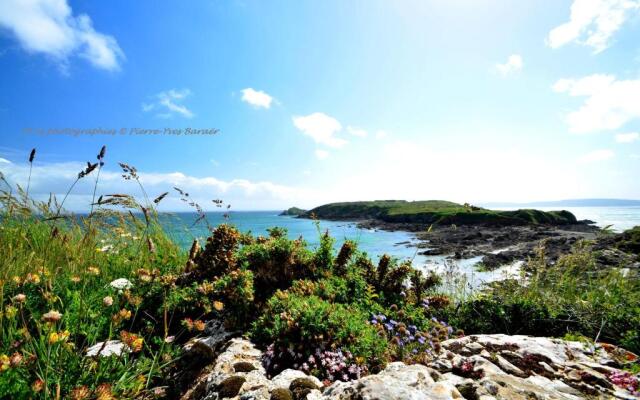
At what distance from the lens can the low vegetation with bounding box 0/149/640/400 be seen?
2.35m

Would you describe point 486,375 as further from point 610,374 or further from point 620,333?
point 620,333

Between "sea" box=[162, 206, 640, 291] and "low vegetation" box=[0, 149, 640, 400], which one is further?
"sea" box=[162, 206, 640, 291]

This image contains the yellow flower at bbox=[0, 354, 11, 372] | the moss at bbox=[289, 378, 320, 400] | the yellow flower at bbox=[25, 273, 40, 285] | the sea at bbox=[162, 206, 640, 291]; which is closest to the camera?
the yellow flower at bbox=[0, 354, 11, 372]

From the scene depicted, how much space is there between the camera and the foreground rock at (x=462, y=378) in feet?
6.55

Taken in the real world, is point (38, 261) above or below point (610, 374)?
above

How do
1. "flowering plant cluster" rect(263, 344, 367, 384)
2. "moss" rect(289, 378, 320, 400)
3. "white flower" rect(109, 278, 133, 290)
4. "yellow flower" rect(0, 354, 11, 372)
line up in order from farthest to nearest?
"white flower" rect(109, 278, 133, 290), "flowering plant cluster" rect(263, 344, 367, 384), "moss" rect(289, 378, 320, 400), "yellow flower" rect(0, 354, 11, 372)

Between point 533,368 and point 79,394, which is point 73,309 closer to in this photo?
point 79,394

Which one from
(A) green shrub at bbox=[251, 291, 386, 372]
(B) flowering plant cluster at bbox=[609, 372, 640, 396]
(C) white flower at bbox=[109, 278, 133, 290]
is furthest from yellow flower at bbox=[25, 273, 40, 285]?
(B) flowering plant cluster at bbox=[609, 372, 640, 396]

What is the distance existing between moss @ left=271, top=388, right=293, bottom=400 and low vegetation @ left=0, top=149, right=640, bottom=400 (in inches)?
23.1

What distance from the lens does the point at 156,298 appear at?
401cm

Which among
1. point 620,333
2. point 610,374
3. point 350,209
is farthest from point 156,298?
point 350,209

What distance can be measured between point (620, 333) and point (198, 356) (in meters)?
5.46

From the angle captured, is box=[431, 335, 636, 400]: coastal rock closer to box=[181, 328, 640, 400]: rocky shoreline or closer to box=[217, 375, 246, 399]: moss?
box=[181, 328, 640, 400]: rocky shoreline

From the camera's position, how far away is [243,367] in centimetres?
258
